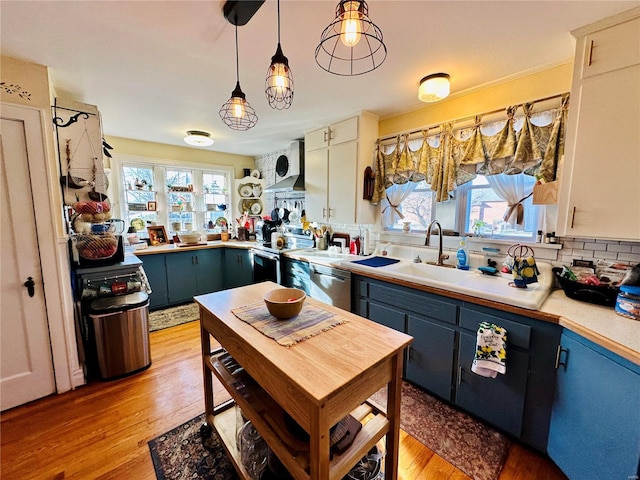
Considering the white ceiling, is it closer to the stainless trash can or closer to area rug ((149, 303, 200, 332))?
the stainless trash can

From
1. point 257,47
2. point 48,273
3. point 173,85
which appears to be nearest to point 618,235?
point 257,47

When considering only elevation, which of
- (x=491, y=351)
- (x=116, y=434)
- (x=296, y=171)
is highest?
(x=296, y=171)

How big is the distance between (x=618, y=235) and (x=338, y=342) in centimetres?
163

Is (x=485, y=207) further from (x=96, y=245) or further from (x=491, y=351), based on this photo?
(x=96, y=245)

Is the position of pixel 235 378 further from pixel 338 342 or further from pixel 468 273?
pixel 468 273

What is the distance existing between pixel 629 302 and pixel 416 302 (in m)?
1.03

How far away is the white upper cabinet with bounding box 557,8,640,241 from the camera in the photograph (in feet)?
4.36

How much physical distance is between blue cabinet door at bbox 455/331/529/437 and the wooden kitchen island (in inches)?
30.8

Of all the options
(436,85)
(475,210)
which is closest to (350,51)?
(436,85)

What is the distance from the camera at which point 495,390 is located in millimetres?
1588

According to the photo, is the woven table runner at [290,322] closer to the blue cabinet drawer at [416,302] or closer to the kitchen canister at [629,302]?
the blue cabinet drawer at [416,302]

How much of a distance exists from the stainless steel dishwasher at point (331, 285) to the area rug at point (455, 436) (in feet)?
2.70

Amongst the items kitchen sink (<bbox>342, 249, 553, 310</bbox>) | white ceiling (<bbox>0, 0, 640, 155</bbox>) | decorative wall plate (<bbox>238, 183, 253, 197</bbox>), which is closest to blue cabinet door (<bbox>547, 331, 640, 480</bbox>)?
kitchen sink (<bbox>342, 249, 553, 310</bbox>)

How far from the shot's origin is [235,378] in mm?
1375
